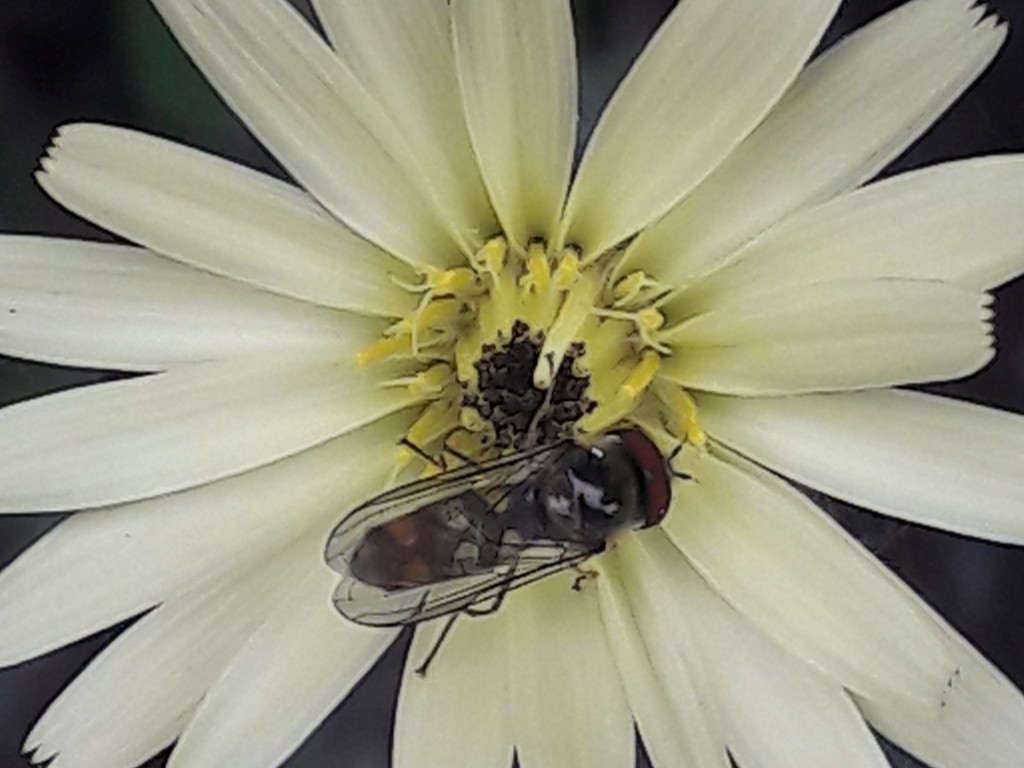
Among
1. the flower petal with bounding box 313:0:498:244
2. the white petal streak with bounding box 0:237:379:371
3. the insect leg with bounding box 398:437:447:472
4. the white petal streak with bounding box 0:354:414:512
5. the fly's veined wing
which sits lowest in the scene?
the fly's veined wing

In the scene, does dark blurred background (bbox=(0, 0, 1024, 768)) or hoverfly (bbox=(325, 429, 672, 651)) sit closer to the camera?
hoverfly (bbox=(325, 429, 672, 651))

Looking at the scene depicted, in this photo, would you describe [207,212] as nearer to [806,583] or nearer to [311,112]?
[311,112]

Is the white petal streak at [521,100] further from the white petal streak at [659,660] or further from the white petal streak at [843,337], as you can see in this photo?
the white petal streak at [659,660]

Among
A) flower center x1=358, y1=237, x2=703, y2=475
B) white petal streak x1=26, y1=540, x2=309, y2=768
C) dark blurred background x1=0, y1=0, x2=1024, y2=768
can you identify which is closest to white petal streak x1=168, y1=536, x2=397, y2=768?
white petal streak x1=26, y1=540, x2=309, y2=768

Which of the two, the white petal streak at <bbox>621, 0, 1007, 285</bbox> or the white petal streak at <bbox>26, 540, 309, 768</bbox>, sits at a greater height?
the white petal streak at <bbox>621, 0, 1007, 285</bbox>

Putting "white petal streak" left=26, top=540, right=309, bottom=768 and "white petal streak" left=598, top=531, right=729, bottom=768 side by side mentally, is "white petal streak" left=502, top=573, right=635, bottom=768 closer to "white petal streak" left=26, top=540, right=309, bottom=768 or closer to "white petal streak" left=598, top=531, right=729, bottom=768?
"white petal streak" left=598, top=531, right=729, bottom=768

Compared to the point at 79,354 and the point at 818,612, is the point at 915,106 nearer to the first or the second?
the point at 818,612

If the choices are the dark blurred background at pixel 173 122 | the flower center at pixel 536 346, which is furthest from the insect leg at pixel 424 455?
the dark blurred background at pixel 173 122
